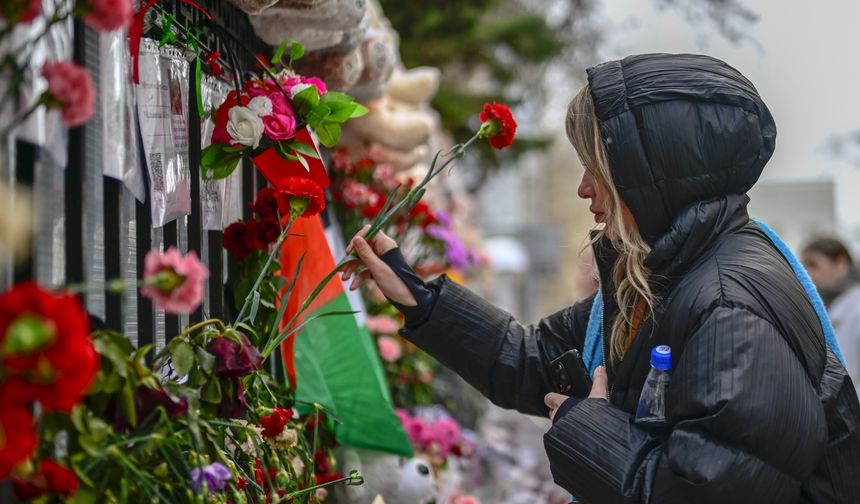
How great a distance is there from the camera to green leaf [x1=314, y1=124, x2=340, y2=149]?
7.24 ft

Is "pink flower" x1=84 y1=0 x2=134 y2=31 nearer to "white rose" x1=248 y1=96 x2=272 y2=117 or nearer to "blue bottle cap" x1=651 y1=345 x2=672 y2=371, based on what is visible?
"white rose" x1=248 y1=96 x2=272 y2=117

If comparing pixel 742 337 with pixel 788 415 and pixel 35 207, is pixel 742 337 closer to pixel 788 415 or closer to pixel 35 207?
pixel 788 415

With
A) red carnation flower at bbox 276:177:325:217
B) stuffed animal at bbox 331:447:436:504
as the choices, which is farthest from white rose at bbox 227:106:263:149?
stuffed animal at bbox 331:447:436:504

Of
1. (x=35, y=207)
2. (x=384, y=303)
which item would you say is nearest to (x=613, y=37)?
(x=384, y=303)

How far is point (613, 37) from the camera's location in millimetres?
13039

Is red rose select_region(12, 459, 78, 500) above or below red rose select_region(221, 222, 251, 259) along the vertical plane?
below

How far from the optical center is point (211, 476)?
1.49 metres

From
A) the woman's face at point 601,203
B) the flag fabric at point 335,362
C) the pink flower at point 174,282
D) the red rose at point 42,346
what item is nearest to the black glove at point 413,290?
the flag fabric at point 335,362

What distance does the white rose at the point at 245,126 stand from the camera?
2057 mm

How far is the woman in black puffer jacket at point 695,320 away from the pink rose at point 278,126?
580 millimetres

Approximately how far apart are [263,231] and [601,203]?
732mm

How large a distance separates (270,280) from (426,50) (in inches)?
271

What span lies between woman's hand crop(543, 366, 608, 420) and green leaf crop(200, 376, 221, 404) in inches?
28.7

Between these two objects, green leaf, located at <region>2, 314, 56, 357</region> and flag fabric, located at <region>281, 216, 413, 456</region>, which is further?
flag fabric, located at <region>281, 216, 413, 456</region>
